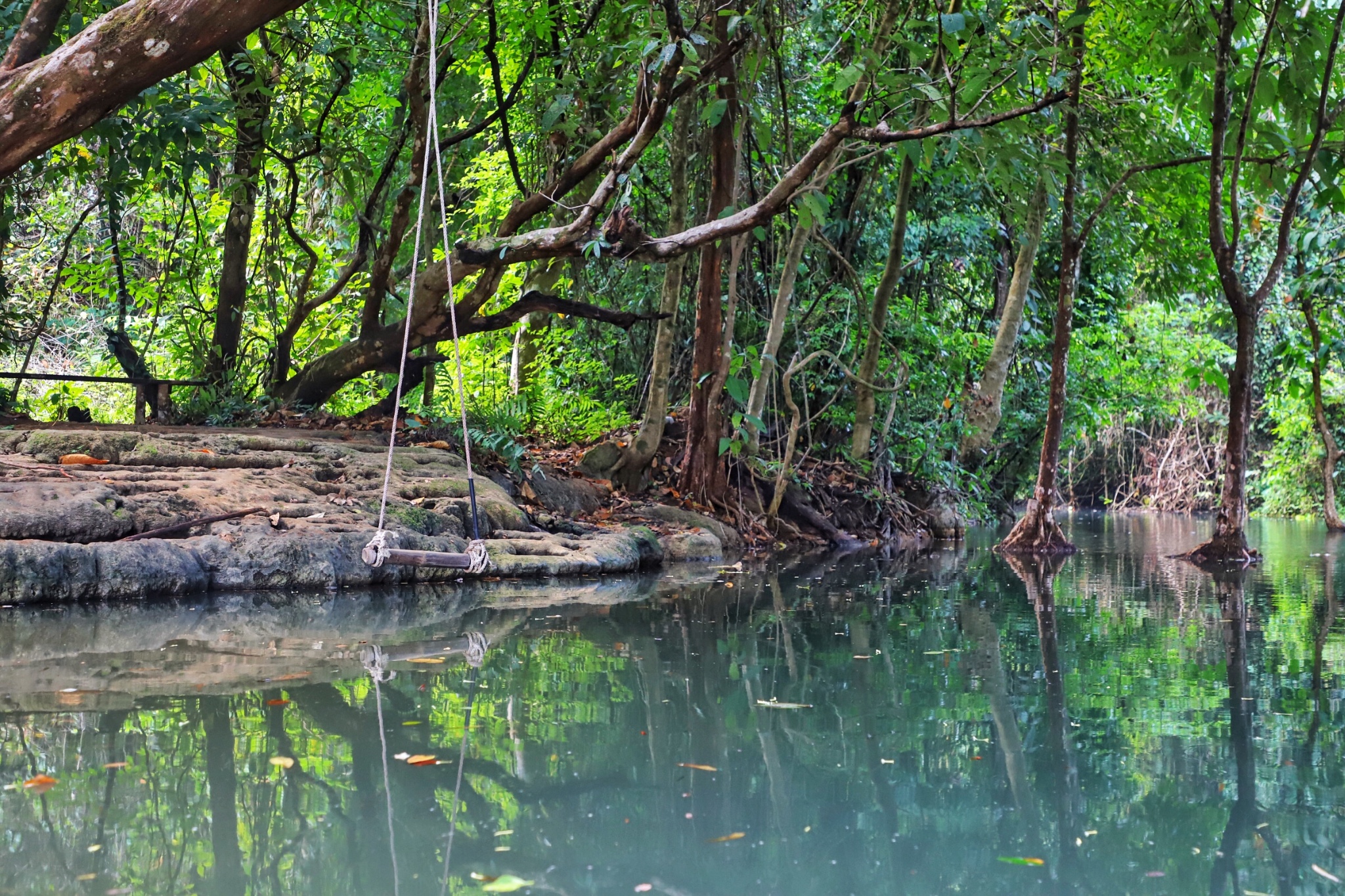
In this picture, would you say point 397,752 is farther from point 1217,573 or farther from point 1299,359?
point 1299,359

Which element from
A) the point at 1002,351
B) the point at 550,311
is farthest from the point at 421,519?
the point at 1002,351

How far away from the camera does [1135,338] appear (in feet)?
50.9

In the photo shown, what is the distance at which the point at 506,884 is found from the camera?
6.33 ft

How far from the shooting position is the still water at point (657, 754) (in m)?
2.04

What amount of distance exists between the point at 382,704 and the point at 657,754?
0.93m

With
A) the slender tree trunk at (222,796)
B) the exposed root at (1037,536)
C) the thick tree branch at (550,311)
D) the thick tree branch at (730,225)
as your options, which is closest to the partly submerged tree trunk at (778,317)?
the thick tree branch at (550,311)

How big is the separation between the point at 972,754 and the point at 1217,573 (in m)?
6.26

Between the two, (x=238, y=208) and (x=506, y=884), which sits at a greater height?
(x=238, y=208)

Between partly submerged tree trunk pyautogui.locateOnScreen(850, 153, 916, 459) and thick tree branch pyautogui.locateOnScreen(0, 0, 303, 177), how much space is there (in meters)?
6.23

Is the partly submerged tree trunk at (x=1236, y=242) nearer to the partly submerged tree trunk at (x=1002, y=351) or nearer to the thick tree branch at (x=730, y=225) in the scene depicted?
the thick tree branch at (x=730, y=225)

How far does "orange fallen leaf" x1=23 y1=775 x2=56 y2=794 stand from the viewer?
2.36m

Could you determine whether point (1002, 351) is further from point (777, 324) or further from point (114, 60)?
point (114, 60)

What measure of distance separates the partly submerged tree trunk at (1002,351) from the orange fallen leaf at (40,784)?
929cm

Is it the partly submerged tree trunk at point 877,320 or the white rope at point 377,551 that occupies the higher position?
the partly submerged tree trunk at point 877,320
